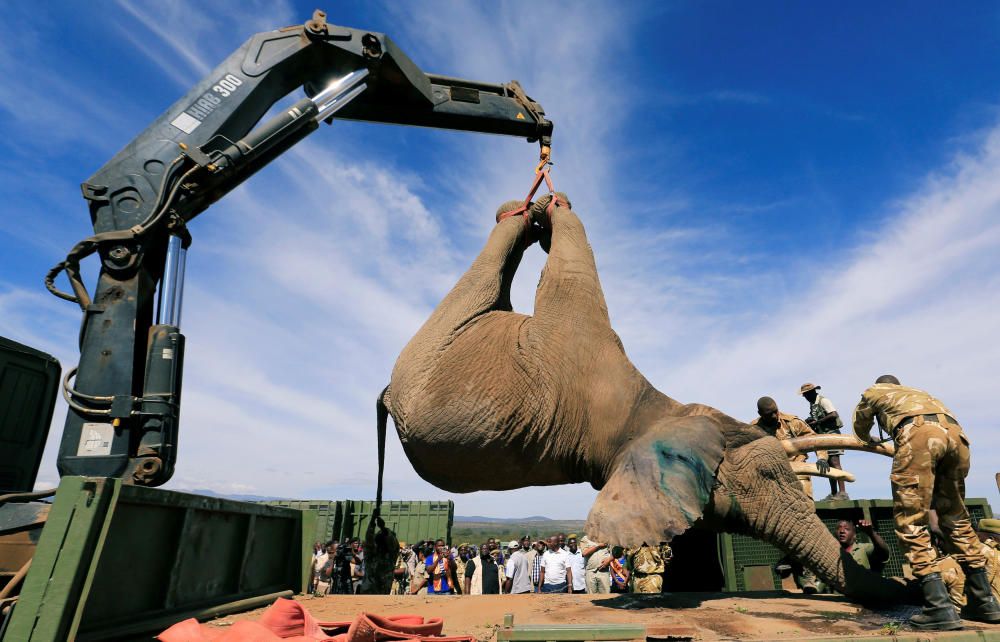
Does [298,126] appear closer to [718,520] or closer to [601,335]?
[601,335]

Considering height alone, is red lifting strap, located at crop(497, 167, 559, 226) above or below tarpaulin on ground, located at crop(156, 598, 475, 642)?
above

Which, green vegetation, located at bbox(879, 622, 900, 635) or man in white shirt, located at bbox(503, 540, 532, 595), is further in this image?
man in white shirt, located at bbox(503, 540, 532, 595)

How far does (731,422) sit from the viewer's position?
475 centimetres

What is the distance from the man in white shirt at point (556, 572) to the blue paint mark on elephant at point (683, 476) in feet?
26.4

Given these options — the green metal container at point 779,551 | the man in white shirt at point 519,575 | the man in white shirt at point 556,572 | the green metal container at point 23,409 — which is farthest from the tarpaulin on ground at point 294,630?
the man in white shirt at point 519,575

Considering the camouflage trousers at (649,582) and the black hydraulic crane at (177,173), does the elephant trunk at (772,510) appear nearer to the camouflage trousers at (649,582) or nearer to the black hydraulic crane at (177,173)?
the black hydraulic crane at (177,173)

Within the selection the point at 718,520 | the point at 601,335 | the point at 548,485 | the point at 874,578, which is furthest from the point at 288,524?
the point at 874,578

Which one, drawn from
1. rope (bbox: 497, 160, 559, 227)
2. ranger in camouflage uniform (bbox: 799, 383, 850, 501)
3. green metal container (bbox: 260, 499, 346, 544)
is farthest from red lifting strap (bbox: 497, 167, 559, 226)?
green metal container (bbox: 260, 499, 346, 544)

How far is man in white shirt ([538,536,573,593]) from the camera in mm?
11430

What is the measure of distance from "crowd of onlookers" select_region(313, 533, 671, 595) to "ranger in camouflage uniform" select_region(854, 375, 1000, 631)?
5.56 meters

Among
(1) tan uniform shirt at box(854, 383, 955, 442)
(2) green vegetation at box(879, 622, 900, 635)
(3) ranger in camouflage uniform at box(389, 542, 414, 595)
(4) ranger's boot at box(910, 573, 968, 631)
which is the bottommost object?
(3) ranger in camouflage uniform at box(389, 542, 414, 595)

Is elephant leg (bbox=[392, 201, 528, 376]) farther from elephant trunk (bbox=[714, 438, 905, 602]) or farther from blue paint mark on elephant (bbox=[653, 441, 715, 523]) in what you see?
elephant trunk (bbox=[714, 438, 905, 602])

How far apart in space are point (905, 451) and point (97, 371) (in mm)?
5953

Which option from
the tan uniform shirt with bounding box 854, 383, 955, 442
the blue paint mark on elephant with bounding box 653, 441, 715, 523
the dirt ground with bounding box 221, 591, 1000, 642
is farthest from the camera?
the tan uniform shirt with bounding box 854, 383, 955, 442
